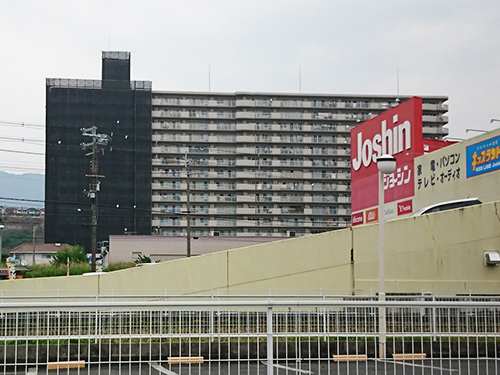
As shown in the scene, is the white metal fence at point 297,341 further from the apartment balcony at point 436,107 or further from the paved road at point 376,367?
the apartment balcony at point 436,107

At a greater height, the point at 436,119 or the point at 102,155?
the point at 436,119

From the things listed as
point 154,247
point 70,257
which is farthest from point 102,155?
point 70,257

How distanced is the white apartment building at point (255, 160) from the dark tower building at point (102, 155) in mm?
1789

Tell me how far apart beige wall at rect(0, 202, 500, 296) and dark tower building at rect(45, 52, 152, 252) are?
5285 centimetres

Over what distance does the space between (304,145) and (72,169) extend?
2856 cm

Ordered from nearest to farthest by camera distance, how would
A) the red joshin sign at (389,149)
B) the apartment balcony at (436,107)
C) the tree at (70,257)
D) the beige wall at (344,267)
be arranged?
1. the beige wall at (344,267)
2. the red joshin sign at (389,149)
3. the tree at (70,257)
4. the apartment balcony at (436,107)

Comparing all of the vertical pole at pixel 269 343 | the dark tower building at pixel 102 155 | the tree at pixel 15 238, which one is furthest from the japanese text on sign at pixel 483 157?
the tree at pixel 15 238

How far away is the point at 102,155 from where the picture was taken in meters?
74.9

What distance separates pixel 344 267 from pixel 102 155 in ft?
191

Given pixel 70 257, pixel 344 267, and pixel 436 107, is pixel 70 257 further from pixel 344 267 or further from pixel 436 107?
pixel 436 107

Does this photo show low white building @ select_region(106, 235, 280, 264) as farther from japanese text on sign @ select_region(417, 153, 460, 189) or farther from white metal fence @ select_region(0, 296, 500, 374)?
white metal fence @ select_region(0, 296, 500, 374)

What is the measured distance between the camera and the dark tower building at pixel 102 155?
244ft

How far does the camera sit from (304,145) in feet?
256

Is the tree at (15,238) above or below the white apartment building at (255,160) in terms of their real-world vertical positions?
below
